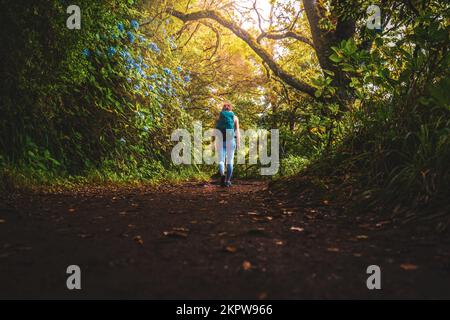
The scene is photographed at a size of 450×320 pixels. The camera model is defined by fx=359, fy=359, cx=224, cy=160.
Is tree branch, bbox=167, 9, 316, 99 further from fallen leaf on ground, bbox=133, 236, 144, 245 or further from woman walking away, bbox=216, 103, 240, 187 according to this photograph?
fallen leaf on ground, bbox=133, 236, 144, 245

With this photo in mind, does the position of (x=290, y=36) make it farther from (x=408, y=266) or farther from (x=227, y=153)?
(x=408, y=266)

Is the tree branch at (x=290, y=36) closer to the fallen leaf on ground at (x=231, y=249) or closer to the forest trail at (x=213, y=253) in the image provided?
the forest trail at (x=213, y=253)

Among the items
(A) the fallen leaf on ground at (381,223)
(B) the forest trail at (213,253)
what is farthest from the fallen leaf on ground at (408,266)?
(A) the fallen leaf on ground at (381,223)

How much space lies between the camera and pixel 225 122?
7629 millimetres

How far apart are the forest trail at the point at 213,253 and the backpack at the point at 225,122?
159 inches

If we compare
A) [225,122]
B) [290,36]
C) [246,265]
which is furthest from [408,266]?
[290,36]

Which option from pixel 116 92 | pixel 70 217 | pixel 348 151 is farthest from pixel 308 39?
pixel 70 217

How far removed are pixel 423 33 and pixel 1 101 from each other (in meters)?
5.17

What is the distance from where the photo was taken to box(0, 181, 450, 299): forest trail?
1.74 metres

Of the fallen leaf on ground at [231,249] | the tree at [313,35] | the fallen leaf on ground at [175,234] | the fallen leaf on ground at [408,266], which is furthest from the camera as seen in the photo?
the tree at [313,35]

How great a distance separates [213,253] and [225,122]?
216 inches

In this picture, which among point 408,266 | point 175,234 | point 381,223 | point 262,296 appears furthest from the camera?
point 381,223

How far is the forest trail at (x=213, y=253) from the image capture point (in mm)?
1741
